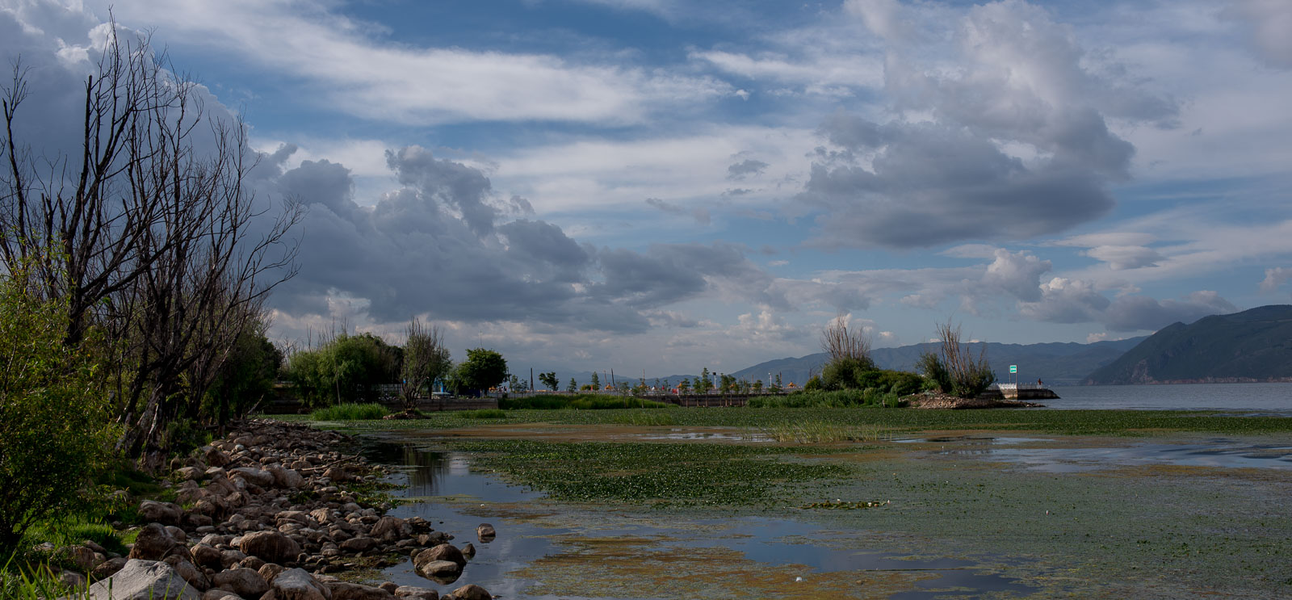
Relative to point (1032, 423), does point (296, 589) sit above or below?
above

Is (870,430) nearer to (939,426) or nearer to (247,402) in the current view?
(939,426)

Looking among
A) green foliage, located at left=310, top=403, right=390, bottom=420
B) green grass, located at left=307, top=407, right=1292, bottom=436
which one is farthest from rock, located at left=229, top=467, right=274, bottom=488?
green foliage, located at left=310, top=403, right=390, bottom=420

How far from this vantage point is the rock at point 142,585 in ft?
20.9

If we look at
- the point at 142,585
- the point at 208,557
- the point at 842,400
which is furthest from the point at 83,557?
the point at 842,400

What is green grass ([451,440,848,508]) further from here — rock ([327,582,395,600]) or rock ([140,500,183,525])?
rock ([327,582,395,600])

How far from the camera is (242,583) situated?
7707mm

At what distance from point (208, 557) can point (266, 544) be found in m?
0.78

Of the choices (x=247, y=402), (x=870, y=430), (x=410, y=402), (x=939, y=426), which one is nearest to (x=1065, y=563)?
(x=870, y=430)

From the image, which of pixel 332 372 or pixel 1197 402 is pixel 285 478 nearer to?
pixel 332 372

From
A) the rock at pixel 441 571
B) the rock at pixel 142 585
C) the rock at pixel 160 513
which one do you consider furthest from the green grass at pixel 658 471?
the rock at pixel 142 585

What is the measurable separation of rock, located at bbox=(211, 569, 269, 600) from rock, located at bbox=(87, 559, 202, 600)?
70 cm

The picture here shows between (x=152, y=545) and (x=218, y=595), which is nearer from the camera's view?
(x=218, y=595)

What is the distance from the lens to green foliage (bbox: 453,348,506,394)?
85.8 metres

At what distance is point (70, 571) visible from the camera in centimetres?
744
